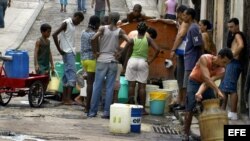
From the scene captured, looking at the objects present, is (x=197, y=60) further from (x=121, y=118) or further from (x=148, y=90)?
(x=121, y=118)

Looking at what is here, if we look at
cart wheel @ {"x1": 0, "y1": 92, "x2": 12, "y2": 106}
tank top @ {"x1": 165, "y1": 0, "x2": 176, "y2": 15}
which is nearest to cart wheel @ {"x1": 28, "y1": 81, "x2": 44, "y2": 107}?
cart wheel @ {"x1": 0, "y1": 92, "x2": 12, "y2": 106}

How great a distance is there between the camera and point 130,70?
1592 cm

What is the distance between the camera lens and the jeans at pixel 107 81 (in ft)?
49.4

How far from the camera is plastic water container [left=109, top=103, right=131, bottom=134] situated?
44.4 feet

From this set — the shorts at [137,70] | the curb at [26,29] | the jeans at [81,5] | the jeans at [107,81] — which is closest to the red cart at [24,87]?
the jeans at [107,81]

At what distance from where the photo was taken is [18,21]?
29.4 m

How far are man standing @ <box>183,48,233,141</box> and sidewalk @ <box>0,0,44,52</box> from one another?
11945mm

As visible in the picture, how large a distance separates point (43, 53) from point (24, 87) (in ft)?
4.40

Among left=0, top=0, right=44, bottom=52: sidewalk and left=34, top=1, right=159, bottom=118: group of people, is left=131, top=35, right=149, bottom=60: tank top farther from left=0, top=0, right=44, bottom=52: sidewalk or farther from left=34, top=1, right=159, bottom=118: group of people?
left=0, top=0, right=44, bottom=52: sidewalk

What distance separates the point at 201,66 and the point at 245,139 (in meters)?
2.58

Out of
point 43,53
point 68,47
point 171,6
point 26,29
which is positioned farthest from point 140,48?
point 26,29

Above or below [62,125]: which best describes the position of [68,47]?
above

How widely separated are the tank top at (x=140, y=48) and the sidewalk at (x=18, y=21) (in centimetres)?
889

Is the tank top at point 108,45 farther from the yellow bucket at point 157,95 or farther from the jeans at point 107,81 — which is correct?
the yellow bucket at point 157,95
